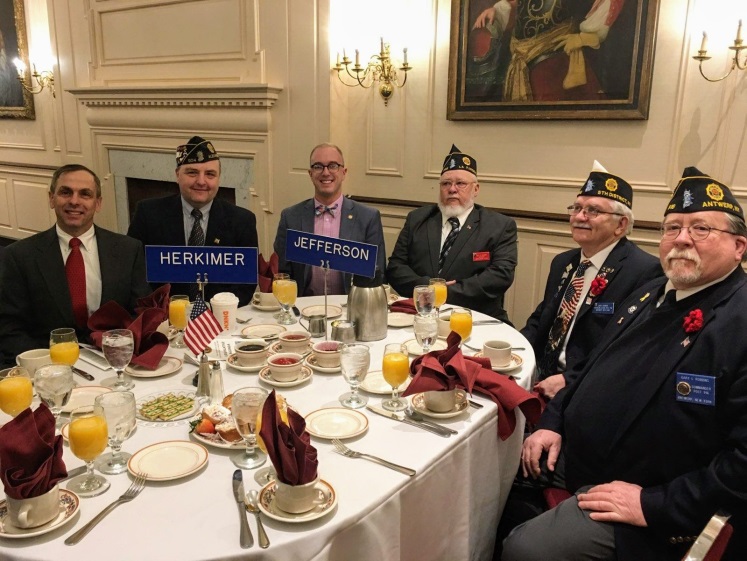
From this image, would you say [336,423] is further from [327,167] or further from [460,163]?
[460,163]

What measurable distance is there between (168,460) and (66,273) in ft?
4.48

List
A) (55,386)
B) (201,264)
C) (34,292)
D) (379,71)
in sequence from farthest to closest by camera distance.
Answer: (379,71), (34,292), (201,264), (55,386)

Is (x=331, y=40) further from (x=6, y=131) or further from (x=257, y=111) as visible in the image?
(x=6, y=131)

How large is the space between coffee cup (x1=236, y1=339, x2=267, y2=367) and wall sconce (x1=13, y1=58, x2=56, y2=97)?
5.85 m

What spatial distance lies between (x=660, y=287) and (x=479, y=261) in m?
1.42

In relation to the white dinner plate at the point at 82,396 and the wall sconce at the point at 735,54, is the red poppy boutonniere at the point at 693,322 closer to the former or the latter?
the white dinner plate at the point at 82,396

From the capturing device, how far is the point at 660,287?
1915 mm

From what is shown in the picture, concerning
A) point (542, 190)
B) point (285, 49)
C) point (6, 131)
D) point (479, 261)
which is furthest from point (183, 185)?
point (6, 131)

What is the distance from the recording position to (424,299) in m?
2.28

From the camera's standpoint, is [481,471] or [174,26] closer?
[481,471]

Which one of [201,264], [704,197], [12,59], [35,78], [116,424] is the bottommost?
[116,424]

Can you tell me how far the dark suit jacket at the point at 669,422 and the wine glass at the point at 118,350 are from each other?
1.39m

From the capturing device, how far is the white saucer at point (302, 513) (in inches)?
45.2

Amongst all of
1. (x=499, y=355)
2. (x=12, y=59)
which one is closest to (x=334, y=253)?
(x=499, y=355)
